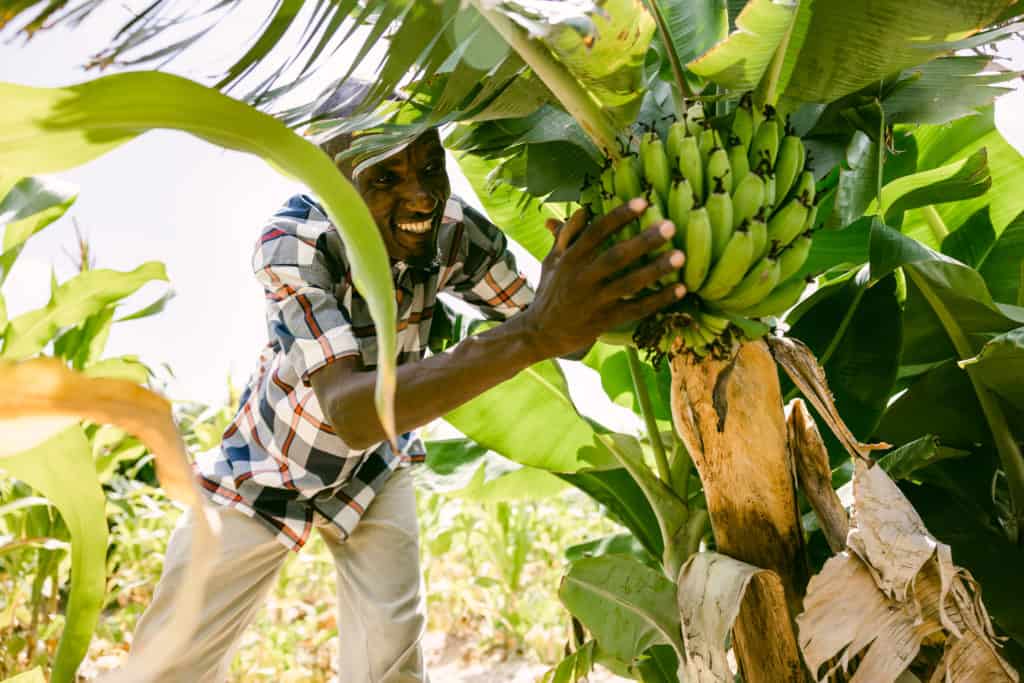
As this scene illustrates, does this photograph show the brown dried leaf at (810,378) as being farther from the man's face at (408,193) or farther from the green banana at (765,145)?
the man's face at (408,193)

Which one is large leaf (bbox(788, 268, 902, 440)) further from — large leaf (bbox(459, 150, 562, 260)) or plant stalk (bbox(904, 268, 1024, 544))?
large leaf (bbox(459, 150, 562, 260))

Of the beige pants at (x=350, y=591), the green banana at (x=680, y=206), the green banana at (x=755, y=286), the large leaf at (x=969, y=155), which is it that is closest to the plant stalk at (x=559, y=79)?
the green banana at (x=680, y=206)

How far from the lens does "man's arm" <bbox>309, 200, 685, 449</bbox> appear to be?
851 millimetres

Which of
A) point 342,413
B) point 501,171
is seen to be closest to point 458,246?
point 501,171

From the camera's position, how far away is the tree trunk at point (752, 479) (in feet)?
3.29

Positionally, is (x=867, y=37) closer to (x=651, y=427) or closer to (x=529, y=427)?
(x=651, y=427)

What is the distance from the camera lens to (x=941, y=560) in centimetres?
96

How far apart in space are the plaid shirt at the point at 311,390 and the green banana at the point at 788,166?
75cm

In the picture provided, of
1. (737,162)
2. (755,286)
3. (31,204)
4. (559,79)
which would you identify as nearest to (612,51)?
(559,79)

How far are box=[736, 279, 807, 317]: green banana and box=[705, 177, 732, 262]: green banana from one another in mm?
102

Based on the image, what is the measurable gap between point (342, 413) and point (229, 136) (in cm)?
64

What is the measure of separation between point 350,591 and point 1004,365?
1.35 m

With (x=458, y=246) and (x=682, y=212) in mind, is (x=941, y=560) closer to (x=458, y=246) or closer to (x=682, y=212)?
(x=682, y=212)

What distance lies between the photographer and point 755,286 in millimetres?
873
